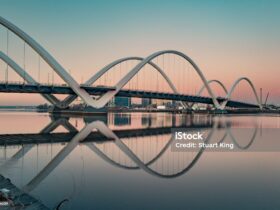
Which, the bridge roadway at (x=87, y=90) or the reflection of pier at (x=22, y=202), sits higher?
the bridge roadway at (x=87, y=90)

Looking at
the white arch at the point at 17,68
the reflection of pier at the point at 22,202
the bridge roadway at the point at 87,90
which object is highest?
the white arch at the point at 17,68

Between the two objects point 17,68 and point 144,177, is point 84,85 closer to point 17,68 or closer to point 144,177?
point 17,68

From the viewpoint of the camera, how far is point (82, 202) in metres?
10.2

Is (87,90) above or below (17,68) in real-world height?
below

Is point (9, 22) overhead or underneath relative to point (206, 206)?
overhead

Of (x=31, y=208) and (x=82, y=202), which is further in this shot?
(x=82, y=202)

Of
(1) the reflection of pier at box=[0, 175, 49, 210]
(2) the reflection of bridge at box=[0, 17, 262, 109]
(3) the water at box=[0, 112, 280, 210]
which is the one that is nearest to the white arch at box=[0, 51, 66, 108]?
(2) the reflection of bridge at box=[0, 17, 262, 109]

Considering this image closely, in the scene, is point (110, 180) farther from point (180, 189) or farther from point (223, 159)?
point (223, 159)

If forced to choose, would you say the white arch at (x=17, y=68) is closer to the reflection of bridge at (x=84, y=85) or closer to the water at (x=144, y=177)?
the reflection of bridge at (x=84, y=85)

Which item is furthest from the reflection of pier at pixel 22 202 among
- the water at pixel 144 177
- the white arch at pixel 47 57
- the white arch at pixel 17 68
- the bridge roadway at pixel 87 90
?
the white arch at pixel 17 68

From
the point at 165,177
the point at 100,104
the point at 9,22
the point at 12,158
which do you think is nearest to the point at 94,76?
the point at 100,104

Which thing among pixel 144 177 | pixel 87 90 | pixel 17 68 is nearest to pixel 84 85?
pixel 87 90

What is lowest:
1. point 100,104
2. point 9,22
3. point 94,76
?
point 100,104

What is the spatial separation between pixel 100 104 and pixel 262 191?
6588 centimetres
